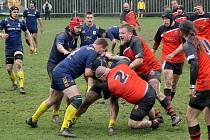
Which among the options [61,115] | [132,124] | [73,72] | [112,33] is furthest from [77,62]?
[112,33]

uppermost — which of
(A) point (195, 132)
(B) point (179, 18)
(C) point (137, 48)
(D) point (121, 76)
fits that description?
(B) point (179, 18)

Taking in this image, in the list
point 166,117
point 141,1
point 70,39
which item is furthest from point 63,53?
point 141,1

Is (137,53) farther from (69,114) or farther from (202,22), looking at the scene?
(202,22)

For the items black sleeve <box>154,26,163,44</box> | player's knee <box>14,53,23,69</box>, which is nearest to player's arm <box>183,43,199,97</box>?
black sleeve <box>154,26,163,44</box>

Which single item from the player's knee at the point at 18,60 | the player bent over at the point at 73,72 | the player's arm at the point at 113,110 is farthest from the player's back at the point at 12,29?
the player's arm at the point at 113,110

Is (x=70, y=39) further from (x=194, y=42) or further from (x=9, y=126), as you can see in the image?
(x=194, y=42)

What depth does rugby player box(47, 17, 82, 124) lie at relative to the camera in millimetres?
10680

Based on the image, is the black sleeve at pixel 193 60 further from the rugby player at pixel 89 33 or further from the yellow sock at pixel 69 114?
the rugby player at pixel 89 33

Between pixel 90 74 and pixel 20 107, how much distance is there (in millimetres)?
3217

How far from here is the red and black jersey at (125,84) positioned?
9.48m

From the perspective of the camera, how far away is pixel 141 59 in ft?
33.1

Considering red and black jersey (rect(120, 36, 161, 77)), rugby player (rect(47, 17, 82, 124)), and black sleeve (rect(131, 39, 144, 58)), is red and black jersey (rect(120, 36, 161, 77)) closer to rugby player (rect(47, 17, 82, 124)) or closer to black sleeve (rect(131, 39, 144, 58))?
black sleeve (rect(131, 39, 144, 58))

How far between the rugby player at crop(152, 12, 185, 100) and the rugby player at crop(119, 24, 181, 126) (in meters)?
1.29

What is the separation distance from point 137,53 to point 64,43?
166 cm
